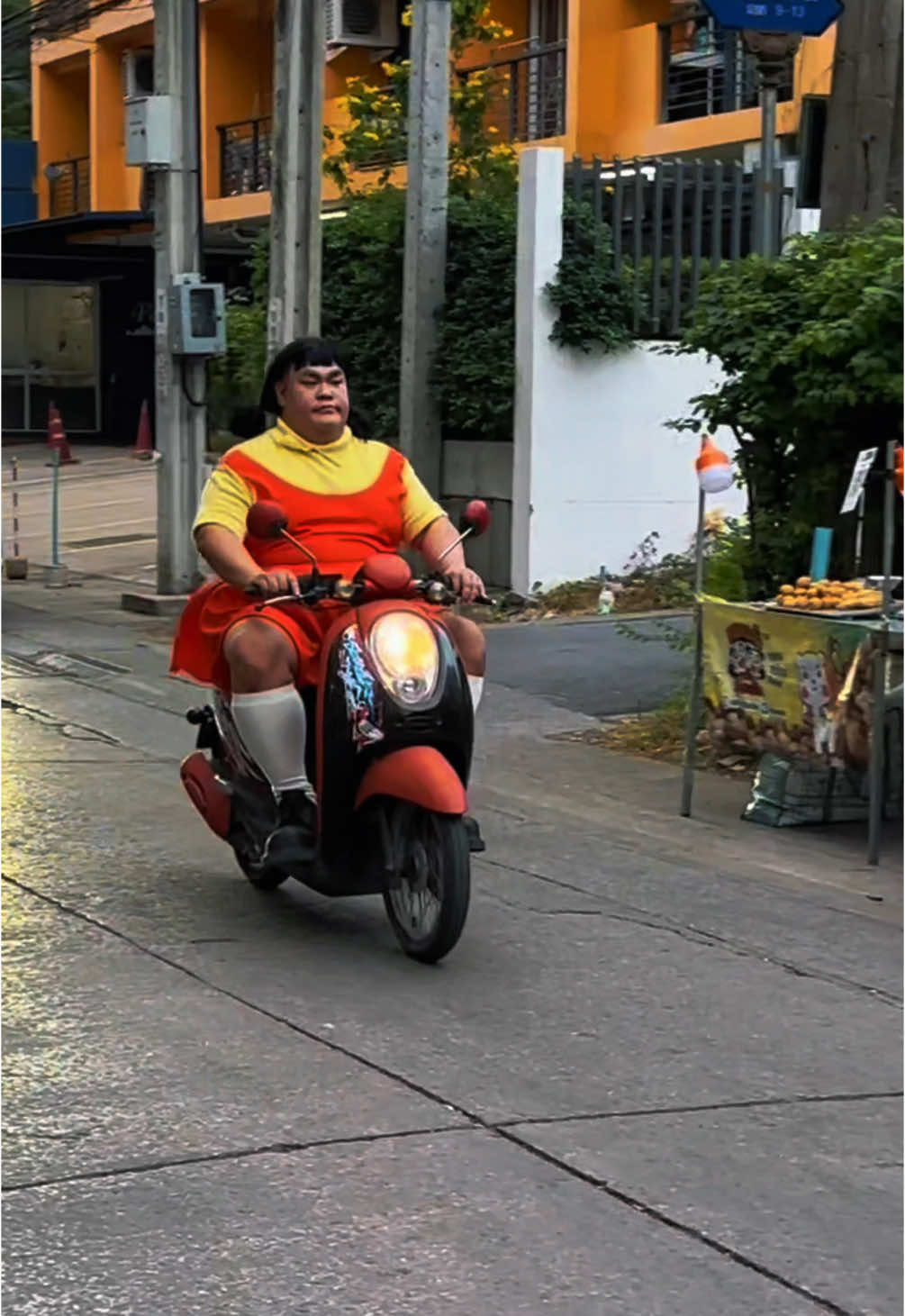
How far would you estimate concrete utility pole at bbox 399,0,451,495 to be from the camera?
15281 millimetres

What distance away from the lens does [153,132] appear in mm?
16109

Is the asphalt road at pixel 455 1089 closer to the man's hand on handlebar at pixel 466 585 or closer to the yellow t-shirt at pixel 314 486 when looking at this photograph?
the man's hand on handlebar at pixel 466 585

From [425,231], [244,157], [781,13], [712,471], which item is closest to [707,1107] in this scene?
[712,471]

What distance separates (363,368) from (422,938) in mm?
11275

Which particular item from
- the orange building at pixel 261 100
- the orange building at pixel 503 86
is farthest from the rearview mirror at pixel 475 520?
the orange building at pixel 261 100

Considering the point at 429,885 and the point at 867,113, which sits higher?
the point at 867,113

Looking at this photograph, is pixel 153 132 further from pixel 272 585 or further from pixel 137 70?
pixel 137 70

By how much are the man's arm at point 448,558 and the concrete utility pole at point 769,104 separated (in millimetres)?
4848

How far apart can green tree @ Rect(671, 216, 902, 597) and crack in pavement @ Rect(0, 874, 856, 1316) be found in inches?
167

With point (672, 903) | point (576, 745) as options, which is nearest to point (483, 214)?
point (576, 745)

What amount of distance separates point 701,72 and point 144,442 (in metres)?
11.5

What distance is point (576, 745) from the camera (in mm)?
10680

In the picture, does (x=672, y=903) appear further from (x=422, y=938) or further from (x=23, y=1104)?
(x=23, y=1104)

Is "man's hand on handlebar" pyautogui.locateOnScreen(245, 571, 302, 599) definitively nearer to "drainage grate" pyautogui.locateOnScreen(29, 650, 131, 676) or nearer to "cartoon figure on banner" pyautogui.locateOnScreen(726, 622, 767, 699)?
"cartoon figure on banner" pyautogui.locateOnScreen(726, 622, 767, 699)
